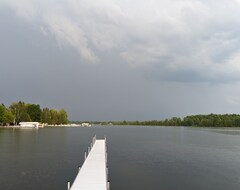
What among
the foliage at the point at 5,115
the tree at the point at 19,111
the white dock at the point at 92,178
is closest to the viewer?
the white dock at the point at 92,178

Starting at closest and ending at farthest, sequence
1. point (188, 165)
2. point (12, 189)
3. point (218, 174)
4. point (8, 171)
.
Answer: point (12, 189) < point (8, 171) < point (218, 174) < point (188, 165)

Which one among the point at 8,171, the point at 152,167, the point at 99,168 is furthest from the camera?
the point at 152,167

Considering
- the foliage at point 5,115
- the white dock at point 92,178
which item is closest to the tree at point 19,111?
the foliage at point 5,115

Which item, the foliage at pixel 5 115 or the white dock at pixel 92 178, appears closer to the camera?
the white dock at pixel 92 178

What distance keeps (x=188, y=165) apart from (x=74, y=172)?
18740 millimetres

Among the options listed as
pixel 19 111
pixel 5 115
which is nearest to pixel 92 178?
pixel 5 115

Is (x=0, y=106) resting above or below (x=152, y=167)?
above

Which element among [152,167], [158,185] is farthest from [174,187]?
[152,167]

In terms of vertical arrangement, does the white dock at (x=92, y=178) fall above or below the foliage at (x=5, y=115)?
below

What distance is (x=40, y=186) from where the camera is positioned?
2966 cm

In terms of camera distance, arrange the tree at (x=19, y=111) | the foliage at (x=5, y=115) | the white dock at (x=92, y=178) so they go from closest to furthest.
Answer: the white dock at (x=92, y=178)
the foliage at (x=5, y=115)
the tree at (x=19, y=111)

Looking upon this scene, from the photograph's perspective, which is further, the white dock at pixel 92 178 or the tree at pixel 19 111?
the tree at pixel 19 111

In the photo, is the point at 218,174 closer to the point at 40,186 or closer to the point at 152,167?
the point at 152,167

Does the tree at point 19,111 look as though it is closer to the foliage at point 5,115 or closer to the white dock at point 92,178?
the foliage at point 5,115
